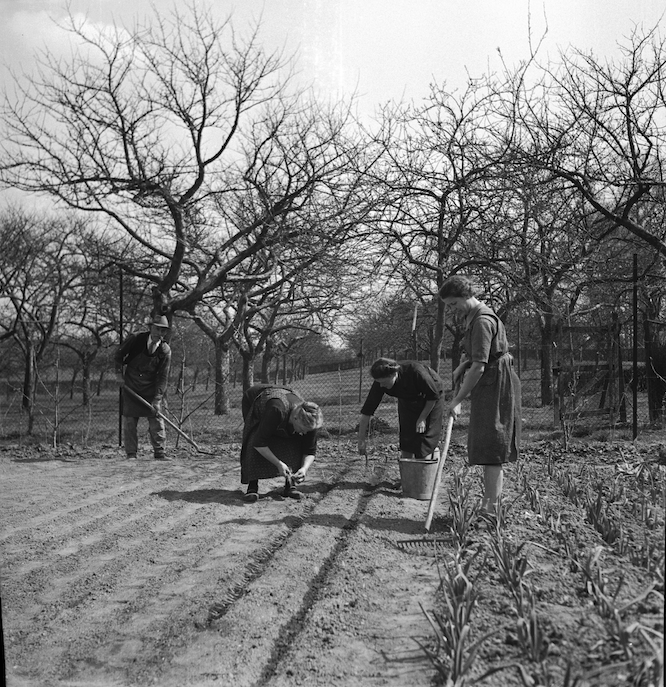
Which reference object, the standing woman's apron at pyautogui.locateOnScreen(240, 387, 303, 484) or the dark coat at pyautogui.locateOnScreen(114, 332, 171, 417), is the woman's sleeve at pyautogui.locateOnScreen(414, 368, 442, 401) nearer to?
the standing woman's apron at pyautogui.locateOnScreen(240, 387, 303, 484)

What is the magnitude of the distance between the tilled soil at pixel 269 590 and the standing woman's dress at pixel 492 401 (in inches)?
17.0

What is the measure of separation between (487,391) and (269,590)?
162 cm

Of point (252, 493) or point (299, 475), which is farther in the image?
point (252, 493)

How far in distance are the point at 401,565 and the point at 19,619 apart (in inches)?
68.1

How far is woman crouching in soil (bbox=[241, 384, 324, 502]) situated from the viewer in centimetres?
470

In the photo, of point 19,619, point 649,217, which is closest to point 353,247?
point 649,217

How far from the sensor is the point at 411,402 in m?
5.27

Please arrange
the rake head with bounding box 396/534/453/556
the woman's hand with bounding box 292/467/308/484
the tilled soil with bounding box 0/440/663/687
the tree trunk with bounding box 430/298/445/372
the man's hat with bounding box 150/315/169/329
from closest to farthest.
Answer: the tilled soil with bounding box 0/440/663/687
the rake head with bounding box 396/534/453/556
the woman's hand with bounding box 292/467/308/484
the man's hat with bounding box 150/315/169/329
the tree trunk with bounding box 430/298/445/372

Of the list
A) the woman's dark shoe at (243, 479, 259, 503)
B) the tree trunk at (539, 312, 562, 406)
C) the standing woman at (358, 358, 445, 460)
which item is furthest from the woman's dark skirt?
the tree trunk at (539, 312, 562, 406)

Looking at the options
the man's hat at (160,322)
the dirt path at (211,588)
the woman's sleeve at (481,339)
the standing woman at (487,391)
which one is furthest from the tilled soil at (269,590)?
the man's hat at (160,322)

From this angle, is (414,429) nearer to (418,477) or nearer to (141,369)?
(418,477)

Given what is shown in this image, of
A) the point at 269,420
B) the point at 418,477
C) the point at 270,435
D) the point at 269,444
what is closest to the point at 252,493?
the point at 269,444

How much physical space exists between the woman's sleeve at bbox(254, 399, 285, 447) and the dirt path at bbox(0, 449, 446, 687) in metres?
0.50

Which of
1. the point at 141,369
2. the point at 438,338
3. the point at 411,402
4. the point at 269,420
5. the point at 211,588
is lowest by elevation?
the point at 211,588
